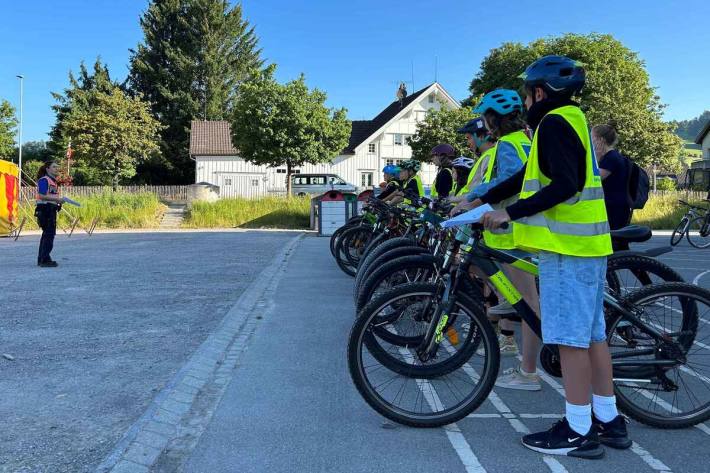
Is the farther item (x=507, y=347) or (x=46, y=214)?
(x=46, y=214)

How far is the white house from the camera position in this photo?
46.8 m

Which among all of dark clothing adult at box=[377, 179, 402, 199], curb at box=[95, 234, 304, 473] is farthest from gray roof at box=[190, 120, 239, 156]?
curb at box=[95, 234, 304, 473]

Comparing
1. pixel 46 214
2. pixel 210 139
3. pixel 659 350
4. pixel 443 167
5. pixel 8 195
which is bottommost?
pixel 659 350

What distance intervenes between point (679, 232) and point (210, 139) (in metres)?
41.3

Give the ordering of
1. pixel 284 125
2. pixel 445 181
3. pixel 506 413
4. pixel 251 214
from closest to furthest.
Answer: pixel 506 413 < pixel 445 181 < pixel 251 214 < pixel 284 125

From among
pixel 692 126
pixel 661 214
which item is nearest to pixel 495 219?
pixel 661 214

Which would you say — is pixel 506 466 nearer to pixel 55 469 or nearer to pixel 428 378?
pixel 428 378

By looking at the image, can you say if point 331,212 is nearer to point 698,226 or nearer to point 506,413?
point 698,226

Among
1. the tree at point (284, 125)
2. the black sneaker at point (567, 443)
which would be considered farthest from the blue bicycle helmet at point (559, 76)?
the tree at point (284, 125)

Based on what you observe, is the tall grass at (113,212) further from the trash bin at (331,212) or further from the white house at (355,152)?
the white house at (355,152)

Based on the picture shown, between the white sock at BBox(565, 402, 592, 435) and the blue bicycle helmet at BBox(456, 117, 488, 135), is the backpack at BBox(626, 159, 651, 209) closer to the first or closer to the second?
the blue bicycle helmet at BBox(456, 117, 488, 135)

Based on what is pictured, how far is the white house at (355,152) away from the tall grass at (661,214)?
23.4m

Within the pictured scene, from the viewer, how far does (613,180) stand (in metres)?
4.98

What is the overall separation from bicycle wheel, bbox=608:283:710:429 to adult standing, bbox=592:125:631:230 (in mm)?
1551
